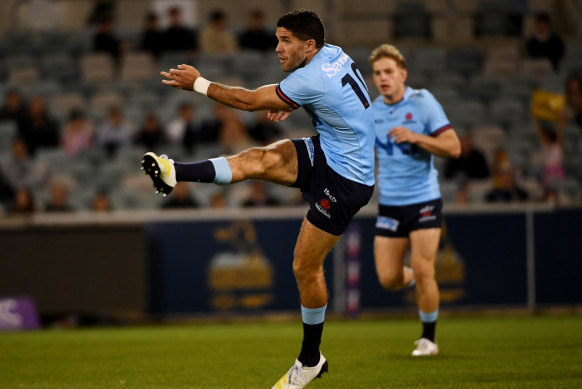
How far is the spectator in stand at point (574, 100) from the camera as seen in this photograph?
15445 millimetres

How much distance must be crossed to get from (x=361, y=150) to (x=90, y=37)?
1325cm

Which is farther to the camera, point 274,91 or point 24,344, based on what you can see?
point 24,344

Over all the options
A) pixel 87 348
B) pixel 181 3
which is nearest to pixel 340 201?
pixel 87 348

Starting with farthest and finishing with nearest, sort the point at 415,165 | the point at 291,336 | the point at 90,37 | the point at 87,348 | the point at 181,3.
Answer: the point at 181,3 → the point at 90,37 → the point at 291,336 → the point at 87,348 → the point at 415,165

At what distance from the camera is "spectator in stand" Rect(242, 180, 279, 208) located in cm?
1335

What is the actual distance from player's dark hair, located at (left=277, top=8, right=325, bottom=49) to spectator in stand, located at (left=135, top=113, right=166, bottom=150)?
371 inches

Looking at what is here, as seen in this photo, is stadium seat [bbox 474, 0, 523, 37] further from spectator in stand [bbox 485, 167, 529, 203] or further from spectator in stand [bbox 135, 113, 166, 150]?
spectator in stand [bbox 135, 113, 166, 150]

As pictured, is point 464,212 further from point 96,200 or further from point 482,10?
point 482,10

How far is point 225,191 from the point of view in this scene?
48.5ft

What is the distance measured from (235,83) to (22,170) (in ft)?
13.1

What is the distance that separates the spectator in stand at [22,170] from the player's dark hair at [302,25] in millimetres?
9807

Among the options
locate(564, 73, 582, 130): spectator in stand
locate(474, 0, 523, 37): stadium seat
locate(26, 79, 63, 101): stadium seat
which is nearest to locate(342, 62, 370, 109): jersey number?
locate(564, 73, 582, 130): spectator in stand

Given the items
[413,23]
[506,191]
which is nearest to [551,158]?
[506,191]

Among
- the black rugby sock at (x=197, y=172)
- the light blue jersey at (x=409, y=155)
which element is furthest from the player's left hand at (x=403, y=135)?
the black rugby sock at (x=197, y=172)
